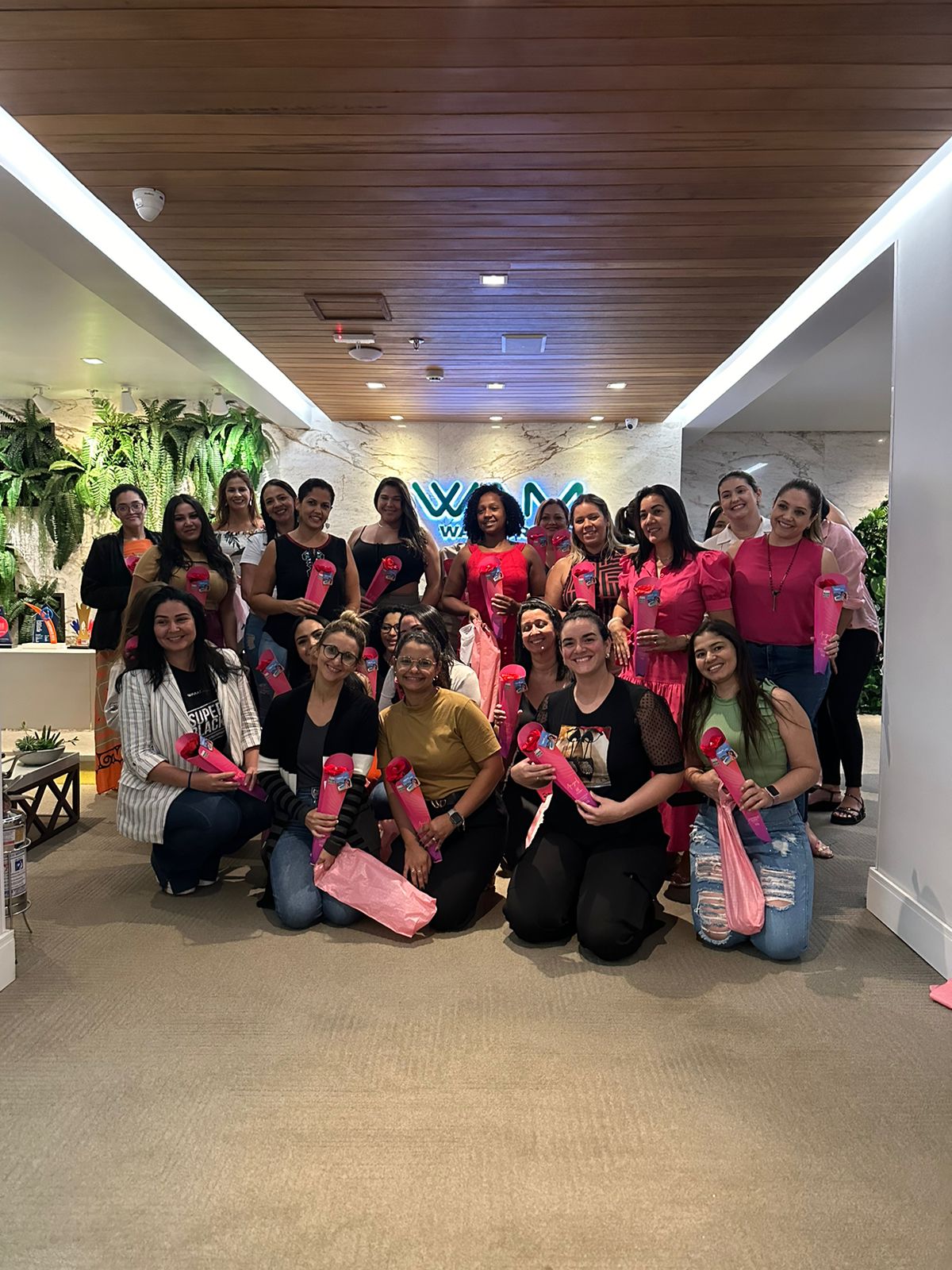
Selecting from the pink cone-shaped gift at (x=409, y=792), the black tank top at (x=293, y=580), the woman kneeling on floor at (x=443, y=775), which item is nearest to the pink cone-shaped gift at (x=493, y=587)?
the black tank top at (x=293, y=580)

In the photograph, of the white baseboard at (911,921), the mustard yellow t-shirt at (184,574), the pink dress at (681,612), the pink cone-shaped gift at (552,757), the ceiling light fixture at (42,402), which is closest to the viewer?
the white baseboard at (911,921)

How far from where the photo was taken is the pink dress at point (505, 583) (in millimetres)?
4898

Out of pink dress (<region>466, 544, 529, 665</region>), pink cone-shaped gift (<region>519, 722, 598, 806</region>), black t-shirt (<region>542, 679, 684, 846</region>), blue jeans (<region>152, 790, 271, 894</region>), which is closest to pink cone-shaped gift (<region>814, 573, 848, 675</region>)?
black t-shirt (<region>542, 679, 684, 846</region>)

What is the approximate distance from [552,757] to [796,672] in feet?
4.11

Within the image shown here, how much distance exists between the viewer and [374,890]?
→ 136 inches

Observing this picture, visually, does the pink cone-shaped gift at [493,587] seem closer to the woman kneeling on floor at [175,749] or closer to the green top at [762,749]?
the woman kneeling on floor at [175,749]

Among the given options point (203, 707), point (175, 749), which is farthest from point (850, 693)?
point (175, 749)

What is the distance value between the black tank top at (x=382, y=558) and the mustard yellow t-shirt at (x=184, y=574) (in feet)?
2.40

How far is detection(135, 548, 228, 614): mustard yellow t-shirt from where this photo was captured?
15.6 feet

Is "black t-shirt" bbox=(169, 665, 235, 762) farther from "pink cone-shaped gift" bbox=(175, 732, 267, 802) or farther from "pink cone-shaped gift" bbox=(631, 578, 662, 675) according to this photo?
"pink cone-shaped gift" bbox=(631, 578, 662, 675)

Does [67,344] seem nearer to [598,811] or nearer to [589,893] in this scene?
[598,811]

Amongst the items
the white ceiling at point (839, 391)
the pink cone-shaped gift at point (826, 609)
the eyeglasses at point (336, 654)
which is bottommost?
the eyeglasses at point (336, 654)

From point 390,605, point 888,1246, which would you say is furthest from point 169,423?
point 888,1246

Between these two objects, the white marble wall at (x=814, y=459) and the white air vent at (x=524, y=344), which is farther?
the white marble wall at (x=814, y=459)
